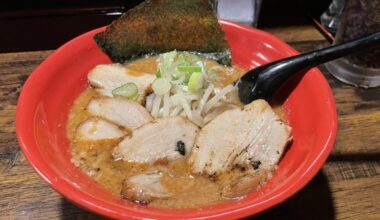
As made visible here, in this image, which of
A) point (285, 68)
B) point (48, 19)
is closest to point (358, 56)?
point (285, 68)

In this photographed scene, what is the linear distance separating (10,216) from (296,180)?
0.85 metres

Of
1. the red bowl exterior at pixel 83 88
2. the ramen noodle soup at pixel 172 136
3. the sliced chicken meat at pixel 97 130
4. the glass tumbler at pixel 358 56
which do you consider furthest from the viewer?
the glass tumbler at pixel 358 56

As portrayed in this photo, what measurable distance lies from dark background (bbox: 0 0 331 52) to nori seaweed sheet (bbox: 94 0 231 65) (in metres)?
0.46

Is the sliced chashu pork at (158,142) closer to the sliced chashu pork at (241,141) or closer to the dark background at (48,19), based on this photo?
the sliced chashu pork at (241,141)

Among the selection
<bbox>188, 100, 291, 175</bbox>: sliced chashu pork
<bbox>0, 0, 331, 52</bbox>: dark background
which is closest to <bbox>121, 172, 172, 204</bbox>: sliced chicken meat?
<bbox>188, 100, 291, 175</bbox>: sliced chashu pork

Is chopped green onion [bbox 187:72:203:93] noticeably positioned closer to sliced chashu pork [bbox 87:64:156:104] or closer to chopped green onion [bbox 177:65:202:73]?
chopped green onion [bbox 177:65:202:73]

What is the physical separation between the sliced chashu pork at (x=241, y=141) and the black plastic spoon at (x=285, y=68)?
0.12m

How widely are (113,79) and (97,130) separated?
237 mm

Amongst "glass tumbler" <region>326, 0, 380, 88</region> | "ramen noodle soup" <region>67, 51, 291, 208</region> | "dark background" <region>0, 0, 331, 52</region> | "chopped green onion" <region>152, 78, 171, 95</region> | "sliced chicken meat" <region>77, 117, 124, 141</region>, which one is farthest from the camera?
"dark background" <region>0, 0, 331, 52</region>

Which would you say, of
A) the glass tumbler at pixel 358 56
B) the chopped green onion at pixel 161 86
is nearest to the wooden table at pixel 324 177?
the glass tumbler at pixel 358 56

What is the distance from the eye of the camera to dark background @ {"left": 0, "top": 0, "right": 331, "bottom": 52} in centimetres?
188

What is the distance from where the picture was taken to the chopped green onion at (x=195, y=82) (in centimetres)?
140

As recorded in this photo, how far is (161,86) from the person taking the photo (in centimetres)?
138

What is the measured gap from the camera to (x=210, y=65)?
Result: 1.57 m
